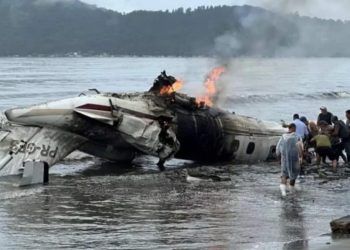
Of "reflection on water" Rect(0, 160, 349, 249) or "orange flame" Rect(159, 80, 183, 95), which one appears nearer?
"reflection on water" Rect(0, 160, 349, 249)

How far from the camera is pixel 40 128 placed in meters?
20.0

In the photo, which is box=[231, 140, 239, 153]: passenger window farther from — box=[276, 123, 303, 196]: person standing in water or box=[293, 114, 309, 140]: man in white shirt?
box=[276, 123, 303, 196]: person standing in water

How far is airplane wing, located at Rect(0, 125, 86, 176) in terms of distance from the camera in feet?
63.4

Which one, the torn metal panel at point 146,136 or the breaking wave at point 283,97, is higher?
the torn metal panel at point 146,136

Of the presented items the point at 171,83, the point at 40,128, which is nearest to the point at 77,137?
the point at 40,128

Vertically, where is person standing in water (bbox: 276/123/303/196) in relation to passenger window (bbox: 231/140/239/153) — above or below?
above

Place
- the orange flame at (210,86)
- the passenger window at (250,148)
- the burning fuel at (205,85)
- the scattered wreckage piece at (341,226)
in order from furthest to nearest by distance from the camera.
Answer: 1. the orange flame at (210,86)
2. the passenger window at (250,148)
3. the burning fuel at (205,85)
4. the scattered wreckage piece at (341,226)

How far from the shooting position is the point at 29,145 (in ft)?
64.3

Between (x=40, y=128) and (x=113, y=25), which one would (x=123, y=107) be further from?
(x=113, y=25)

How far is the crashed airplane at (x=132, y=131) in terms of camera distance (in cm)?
1986

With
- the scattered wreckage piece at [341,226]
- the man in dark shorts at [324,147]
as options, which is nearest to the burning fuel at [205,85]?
the man in dark shorts at [324,147]

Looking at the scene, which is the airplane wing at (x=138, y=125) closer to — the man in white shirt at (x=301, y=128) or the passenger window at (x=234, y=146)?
the passenger window at (x=234, y=146)

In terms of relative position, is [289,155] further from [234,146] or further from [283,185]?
[234,146]

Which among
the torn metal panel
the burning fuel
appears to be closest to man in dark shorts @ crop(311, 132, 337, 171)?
the burning fuel
